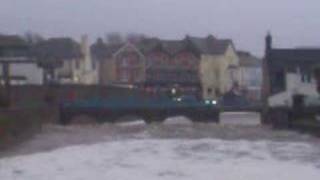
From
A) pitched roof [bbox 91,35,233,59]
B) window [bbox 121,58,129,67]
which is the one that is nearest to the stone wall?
window [bbox 121,58,129,67]

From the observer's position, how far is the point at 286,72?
7544cm

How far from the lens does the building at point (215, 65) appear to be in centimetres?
11900

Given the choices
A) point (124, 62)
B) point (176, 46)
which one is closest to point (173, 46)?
point (176, 46)

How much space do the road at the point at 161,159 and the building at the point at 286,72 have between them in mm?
31664

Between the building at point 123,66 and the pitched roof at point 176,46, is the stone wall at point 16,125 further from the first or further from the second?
the pitched roof at point 176,46

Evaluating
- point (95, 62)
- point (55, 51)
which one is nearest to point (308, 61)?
point (55, 51)

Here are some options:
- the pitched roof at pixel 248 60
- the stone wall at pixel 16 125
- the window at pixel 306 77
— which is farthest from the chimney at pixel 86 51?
the stone wall at pixel 16 125

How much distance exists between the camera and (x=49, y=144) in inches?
1396

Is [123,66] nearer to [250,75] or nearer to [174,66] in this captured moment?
[174,66]

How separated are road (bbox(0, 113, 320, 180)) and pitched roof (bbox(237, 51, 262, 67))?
9656 centimetres

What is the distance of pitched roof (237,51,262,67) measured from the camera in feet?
449

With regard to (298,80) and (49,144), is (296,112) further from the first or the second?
(49,144)

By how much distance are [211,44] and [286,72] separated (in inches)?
1869

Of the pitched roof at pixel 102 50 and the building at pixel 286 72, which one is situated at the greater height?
the pitched roof at pixel 102 50
